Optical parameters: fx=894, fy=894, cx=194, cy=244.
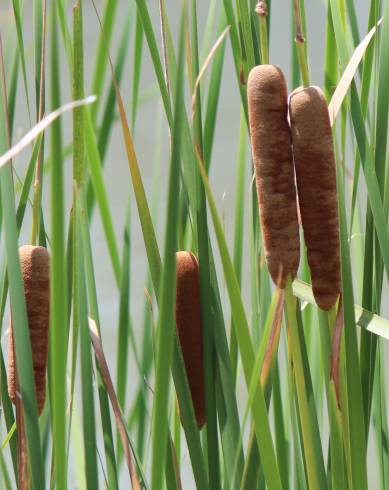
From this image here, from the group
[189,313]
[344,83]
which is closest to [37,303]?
[189,313]

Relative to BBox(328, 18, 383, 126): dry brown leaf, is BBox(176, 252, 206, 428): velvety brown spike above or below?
below

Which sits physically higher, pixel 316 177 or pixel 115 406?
pixel 316 177

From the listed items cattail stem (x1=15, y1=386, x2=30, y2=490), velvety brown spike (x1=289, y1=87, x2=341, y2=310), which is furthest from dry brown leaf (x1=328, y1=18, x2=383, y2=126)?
Answer: cattail stem (x1=15, y1=386, x2=30, y2=490)

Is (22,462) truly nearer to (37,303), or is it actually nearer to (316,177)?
(37,303)

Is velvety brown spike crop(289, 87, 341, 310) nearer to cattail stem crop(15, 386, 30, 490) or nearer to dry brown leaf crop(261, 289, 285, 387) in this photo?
dry brown leaf crop(261, 289, 285, 387)

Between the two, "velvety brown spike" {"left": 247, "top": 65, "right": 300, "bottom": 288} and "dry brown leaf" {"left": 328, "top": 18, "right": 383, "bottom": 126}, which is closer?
"velvety brown spike" {"left": 247, "top": 65, "right": 300, "bottom": 288}

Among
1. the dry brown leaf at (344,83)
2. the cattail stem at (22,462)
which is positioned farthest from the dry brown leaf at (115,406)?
the dry brown leaf at (344,83)

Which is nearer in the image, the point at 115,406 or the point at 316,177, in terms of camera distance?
the point at 316,177
